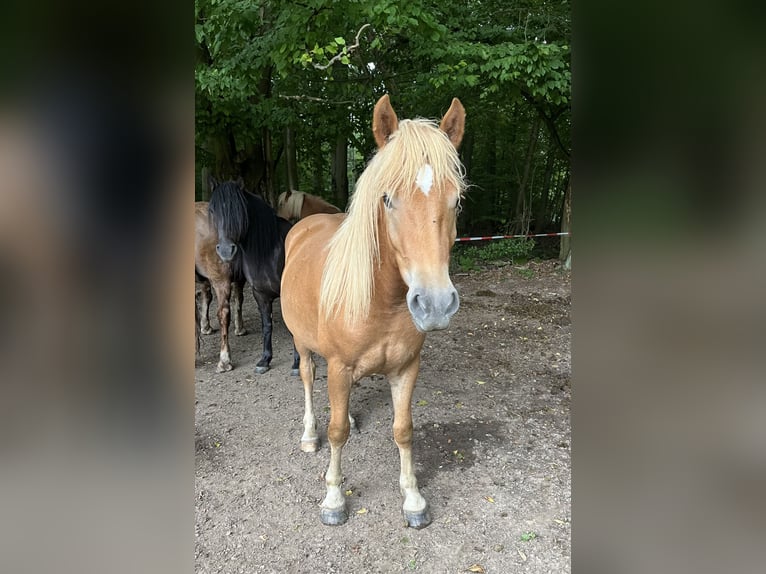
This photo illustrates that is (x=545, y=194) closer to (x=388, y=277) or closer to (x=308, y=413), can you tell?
(x=308, y=413)

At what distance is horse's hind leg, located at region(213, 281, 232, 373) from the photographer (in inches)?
195

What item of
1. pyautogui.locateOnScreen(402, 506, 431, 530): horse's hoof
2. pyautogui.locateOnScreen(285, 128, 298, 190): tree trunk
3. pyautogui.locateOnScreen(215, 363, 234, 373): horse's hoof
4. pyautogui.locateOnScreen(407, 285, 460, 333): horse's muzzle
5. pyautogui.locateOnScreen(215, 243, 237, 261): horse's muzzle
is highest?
pyautogui.locateOnScreen(285, 128, 298, 190): tree trunk

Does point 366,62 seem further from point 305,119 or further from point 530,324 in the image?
point 530,324

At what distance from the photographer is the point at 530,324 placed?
6.23 m

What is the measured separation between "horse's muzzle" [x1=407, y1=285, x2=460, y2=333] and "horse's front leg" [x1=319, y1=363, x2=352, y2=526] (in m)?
0.86

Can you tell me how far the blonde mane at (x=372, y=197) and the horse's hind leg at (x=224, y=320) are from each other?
2.96 metres

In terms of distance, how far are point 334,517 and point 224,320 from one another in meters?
3.07

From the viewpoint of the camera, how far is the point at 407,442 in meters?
2.64

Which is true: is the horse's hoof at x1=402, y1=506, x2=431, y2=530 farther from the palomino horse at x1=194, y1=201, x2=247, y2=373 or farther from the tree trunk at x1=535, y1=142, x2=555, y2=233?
the tree trunk at x1=535, y1=142, x2=555, y2=233

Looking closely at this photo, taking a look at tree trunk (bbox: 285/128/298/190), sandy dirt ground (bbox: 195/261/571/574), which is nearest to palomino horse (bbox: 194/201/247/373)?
sandy dirt ground (bbox: 195/261/571/574)
